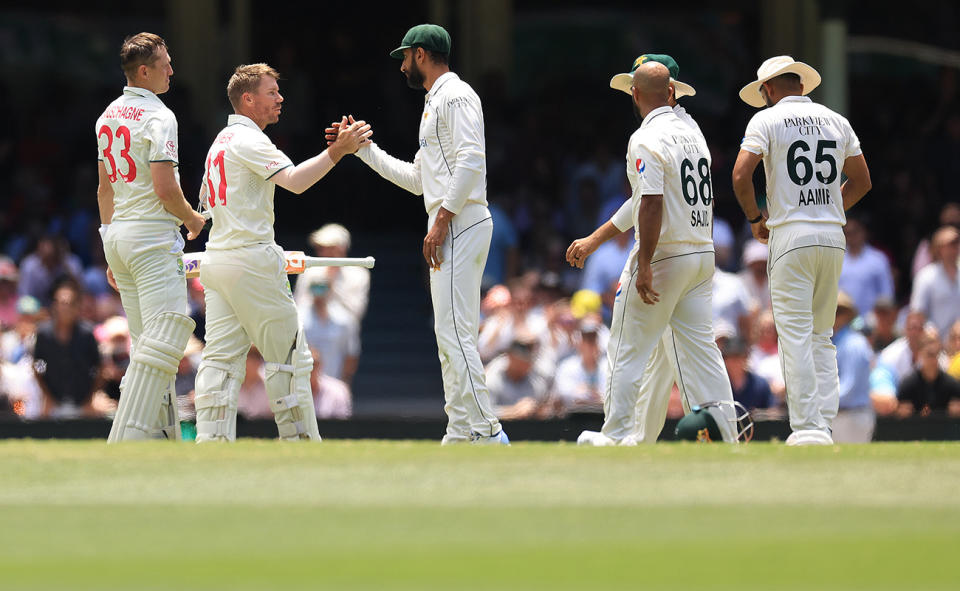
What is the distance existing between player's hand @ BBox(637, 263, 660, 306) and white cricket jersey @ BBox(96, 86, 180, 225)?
254 cm

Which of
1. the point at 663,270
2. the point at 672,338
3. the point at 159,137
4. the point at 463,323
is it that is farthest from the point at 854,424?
the point at 159,137

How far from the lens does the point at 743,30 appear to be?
20.0 meters

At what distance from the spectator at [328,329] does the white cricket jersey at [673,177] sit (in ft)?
18.0

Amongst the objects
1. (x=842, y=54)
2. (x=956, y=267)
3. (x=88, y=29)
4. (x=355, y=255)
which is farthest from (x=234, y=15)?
(x=956, y=267)

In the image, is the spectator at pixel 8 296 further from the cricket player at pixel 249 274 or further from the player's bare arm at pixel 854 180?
the player's bare arm at pixel 854 180

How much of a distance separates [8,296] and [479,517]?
9752 millimetres

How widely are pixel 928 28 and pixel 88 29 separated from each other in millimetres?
9827

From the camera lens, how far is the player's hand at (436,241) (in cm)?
892

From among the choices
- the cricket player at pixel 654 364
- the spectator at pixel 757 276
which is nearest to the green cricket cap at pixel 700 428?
the cricket player at pixel 654 364

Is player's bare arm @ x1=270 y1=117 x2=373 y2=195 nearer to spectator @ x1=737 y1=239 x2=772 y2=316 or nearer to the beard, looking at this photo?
the beard

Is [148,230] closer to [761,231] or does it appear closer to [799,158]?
[761,231]

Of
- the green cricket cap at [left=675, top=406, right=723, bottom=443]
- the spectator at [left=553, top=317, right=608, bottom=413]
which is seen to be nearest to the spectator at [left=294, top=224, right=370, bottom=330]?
the spectator at [left=553, top=317, right=608, bottom=413]

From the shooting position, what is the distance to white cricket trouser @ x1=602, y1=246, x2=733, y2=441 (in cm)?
902

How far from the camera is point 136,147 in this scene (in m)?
9.12
